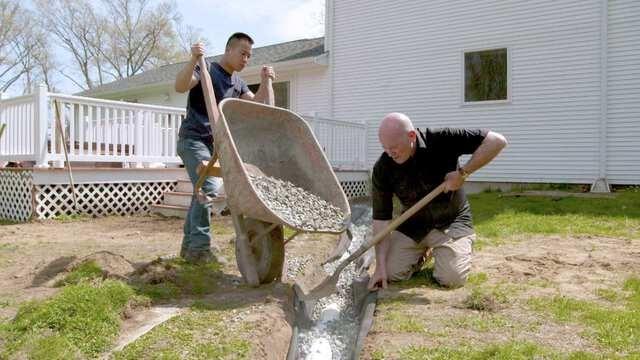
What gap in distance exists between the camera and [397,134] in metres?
3.34

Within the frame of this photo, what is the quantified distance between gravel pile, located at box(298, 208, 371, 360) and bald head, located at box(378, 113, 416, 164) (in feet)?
3.77

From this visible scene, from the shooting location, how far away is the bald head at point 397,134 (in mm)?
3328

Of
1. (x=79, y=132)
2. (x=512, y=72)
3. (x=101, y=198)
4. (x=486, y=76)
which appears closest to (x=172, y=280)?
(x=101, y=198)

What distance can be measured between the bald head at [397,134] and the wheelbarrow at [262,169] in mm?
584

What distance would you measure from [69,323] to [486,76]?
387 inches

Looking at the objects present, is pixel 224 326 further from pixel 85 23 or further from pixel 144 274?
pixel 85 23

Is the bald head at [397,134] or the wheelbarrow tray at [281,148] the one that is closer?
the bald head at [397,134]

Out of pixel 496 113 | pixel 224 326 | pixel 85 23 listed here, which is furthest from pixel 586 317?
pixel 85 23

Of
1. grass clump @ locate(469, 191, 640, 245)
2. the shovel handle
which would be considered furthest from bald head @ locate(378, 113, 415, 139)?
grass clump @ locate(469, 191, 640, 245)

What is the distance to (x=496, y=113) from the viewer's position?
34.4 feet

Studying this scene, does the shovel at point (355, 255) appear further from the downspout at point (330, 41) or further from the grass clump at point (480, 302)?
the downspout at point (330, 41)

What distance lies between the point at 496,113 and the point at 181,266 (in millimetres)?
8251

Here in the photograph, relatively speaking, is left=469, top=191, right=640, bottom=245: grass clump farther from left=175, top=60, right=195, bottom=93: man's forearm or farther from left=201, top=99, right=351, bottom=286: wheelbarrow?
left=175, top=60, right=195, bottom=93: man's forearm

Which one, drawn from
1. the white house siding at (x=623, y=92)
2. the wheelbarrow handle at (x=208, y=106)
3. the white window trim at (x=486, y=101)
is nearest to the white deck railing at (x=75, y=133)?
the wheelbarrow handle at (x=208, y=106)
